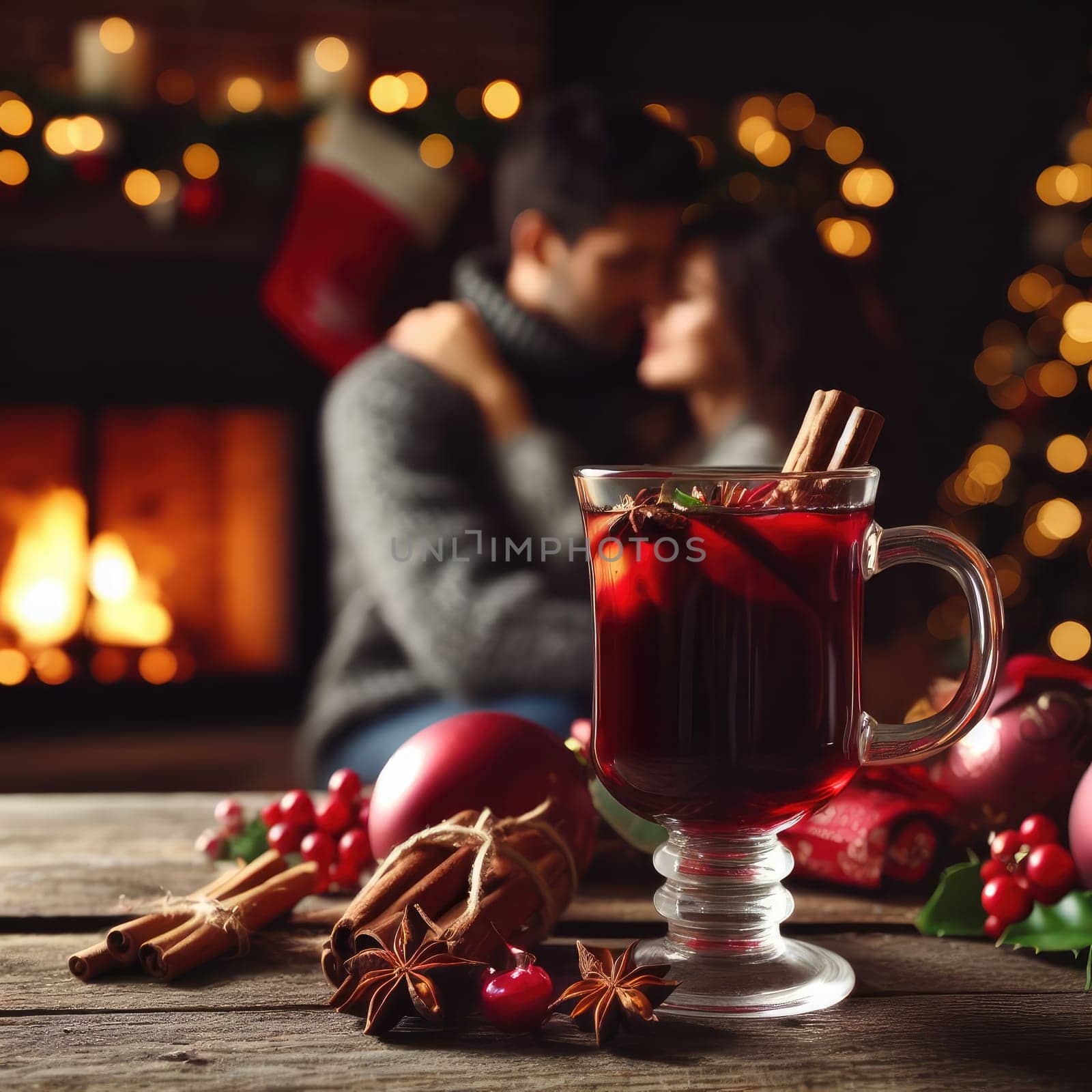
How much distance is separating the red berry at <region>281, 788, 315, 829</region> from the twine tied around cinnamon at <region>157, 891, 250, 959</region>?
15cm

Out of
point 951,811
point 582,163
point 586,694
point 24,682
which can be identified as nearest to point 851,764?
point 951,811

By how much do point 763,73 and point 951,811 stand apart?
11.2 ft

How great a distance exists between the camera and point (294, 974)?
666mm

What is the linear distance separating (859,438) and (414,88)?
308 cm

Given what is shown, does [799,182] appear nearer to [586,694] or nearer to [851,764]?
[586,694]

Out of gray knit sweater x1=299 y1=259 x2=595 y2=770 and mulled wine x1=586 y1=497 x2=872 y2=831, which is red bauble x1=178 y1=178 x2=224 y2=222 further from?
mulled wine x1=586 y1=497 x2=872 y2=831

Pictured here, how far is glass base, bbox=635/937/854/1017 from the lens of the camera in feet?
2.00

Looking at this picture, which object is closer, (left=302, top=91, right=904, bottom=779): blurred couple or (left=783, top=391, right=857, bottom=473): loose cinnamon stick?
(left=783, top=391, right=857, bottom=473): loose cinnamon stick

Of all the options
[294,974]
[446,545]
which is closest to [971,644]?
[294,974]

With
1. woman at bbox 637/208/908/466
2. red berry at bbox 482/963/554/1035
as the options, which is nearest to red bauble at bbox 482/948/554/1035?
red berry at bbox 482/963/554/1035

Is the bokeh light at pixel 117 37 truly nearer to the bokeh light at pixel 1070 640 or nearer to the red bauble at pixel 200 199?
the red bauble at pixel 200 199

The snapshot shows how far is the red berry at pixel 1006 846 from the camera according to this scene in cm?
71

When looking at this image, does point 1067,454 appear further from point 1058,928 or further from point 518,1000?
point 518,1000

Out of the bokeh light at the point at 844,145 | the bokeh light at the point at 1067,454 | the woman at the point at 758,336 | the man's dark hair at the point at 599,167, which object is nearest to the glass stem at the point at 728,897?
the woman at the point at 758,336
